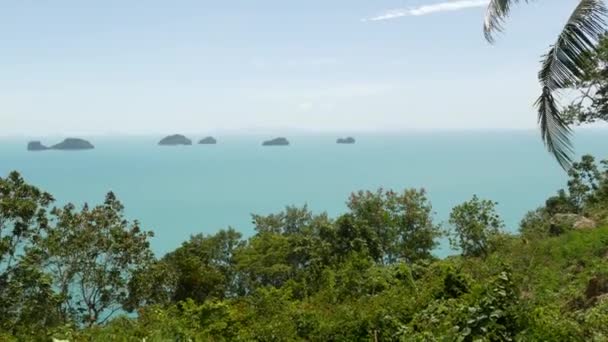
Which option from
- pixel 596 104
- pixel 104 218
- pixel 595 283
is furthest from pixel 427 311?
pixel 104 218

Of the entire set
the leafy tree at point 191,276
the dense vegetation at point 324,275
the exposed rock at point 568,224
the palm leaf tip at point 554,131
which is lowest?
the leafy tree at point 191,276

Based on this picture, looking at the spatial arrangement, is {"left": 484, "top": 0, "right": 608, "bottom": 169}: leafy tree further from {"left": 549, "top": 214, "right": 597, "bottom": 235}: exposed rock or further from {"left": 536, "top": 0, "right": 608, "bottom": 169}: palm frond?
{"left": 549, "top": 214, "right": 597, "bottom": 235}: exposed rock

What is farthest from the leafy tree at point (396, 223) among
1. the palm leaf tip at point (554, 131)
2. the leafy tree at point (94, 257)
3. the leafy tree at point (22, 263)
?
the palm leaf tip at point (554, 131)

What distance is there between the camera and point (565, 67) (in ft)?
14.9

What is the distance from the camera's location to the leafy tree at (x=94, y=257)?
16.5 meters

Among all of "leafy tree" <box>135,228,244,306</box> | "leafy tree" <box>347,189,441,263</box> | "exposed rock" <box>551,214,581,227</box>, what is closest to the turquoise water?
"leafy tree" <box>135,228,244,306</box>

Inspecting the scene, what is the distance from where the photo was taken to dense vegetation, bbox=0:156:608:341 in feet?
15.8

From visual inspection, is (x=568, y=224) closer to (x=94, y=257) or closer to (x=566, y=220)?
(x=566, y=220)

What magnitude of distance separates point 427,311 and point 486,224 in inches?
409

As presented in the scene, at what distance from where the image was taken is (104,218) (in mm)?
16984

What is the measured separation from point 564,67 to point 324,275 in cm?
490

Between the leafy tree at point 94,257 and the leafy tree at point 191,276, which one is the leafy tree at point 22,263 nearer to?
the leafy tree at point 94,257

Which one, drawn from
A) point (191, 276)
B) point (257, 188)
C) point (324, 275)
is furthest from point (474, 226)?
point (257, 188)

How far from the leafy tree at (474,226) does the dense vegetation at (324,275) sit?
0.14ft
